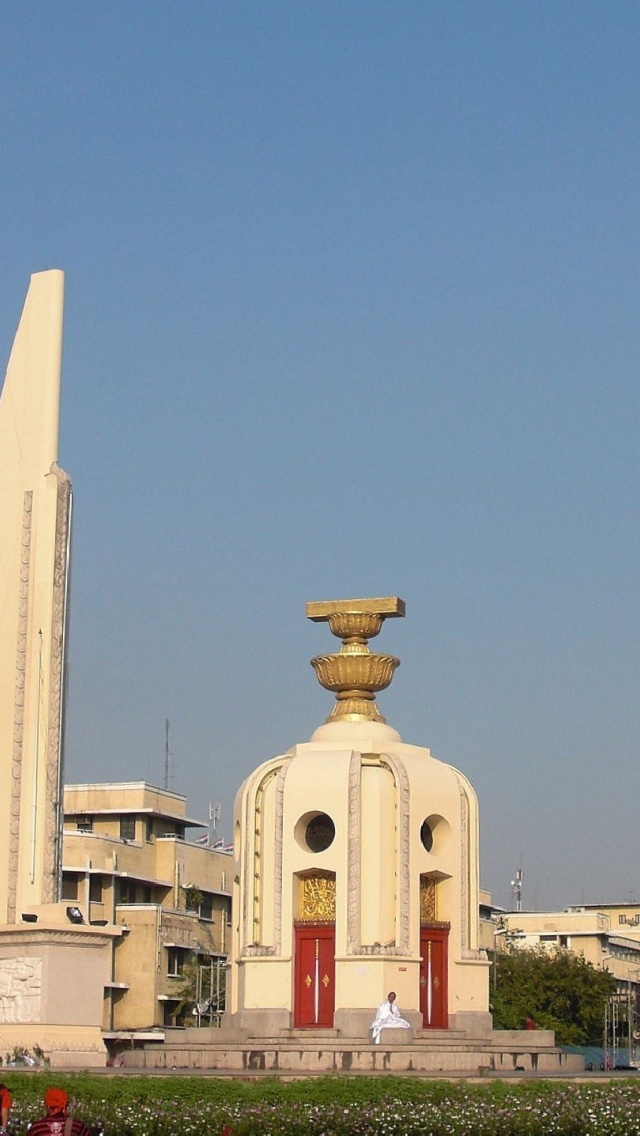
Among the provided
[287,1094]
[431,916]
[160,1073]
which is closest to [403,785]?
[431,916]

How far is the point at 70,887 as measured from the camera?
6100 centimetres

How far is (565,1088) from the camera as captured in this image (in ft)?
62.9

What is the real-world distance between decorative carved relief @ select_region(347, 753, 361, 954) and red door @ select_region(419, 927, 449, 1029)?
1459mm

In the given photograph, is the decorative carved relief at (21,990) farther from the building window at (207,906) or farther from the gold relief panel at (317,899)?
the building window at (207,906)

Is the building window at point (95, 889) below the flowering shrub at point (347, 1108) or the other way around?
the other way around

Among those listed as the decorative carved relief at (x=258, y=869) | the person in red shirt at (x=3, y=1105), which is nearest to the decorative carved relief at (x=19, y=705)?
the decorative carved relief at (x=258, y=869)

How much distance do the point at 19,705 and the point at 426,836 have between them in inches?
336

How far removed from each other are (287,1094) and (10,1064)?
858cm

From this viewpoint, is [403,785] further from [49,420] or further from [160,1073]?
[160,1073]

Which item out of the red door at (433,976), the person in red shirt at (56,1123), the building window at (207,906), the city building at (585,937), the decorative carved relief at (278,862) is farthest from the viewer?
the city building at (585,937)

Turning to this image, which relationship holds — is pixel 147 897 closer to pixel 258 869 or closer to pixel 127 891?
pixel 127 891

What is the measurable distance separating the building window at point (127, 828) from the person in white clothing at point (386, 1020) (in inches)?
1510

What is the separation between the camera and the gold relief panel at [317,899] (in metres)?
32.6

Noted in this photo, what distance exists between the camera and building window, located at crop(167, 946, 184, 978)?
2419 inches
